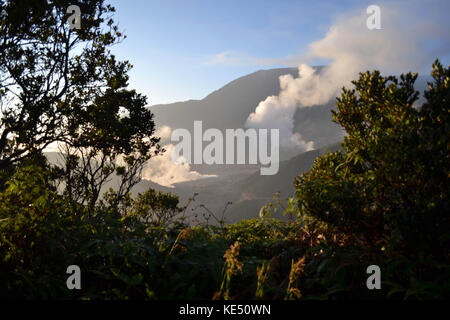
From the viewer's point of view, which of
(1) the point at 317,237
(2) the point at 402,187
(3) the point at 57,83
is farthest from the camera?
(3) the point at 57,83

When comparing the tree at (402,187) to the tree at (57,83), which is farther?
the tree at (57,83)

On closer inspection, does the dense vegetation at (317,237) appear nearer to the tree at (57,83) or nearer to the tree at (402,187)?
the tree at (402,187)

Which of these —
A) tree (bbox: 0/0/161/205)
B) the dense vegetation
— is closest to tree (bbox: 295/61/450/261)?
the dense vegetation

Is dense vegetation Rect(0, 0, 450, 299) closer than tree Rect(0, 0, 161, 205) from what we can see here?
Yes

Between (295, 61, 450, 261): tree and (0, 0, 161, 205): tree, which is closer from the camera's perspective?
(295, 61, 450, 261): tree

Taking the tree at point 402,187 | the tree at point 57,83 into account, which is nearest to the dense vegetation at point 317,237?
the tree at point 402,187

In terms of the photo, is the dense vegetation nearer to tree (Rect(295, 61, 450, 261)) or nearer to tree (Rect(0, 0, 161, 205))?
tree (Rect(295, 61, 450, 261))

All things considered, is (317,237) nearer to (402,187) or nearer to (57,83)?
(402,187)

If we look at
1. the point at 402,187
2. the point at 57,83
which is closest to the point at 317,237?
the point at 402,187

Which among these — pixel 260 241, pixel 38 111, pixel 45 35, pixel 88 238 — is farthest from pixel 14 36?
pixel 260 241
